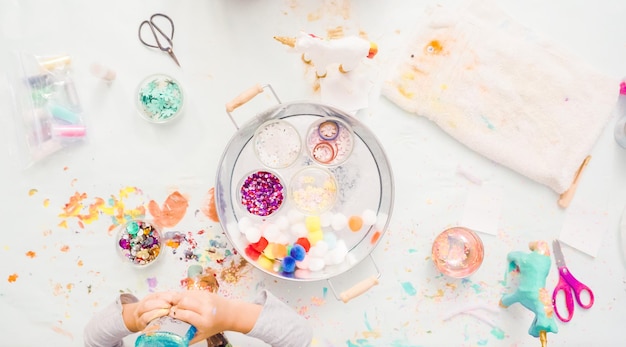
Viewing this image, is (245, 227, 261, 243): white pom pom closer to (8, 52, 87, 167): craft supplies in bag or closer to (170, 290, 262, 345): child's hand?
(170, 290, 262, 345): child's hand

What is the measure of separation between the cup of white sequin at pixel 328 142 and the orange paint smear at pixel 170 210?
0.31 metres

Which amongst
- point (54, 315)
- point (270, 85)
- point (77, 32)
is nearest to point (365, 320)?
point (270, 85)

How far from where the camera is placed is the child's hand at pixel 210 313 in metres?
0.88

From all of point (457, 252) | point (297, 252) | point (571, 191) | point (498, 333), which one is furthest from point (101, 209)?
point (571, 191)

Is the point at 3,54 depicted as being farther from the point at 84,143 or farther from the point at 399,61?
the point at 399,61

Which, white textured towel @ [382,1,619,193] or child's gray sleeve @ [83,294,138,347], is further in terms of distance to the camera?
white textured towel @ [382,1,619,193]

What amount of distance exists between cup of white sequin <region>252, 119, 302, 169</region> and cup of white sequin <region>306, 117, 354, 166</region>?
31 millimetres

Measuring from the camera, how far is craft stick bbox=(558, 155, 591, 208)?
1.18 metres

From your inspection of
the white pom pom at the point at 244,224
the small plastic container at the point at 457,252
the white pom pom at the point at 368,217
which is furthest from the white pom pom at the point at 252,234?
the small plastic container at the point at 457,252

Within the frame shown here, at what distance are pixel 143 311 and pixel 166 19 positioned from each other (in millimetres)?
647

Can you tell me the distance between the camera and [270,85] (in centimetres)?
117

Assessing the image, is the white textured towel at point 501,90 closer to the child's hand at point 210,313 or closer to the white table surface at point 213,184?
the white table surface at point 213,184

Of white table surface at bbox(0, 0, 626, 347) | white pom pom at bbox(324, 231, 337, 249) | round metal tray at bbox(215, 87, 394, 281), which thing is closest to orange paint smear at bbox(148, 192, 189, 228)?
white table surface at bbox(0, 0, 626, 347)

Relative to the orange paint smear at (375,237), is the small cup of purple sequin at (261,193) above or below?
above
